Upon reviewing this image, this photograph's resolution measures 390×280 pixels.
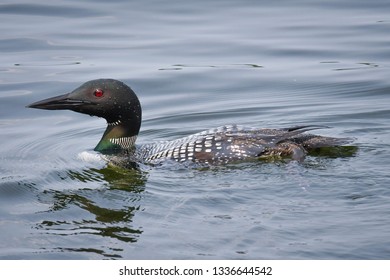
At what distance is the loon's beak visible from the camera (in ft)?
25.1

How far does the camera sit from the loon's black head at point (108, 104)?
25.3ft

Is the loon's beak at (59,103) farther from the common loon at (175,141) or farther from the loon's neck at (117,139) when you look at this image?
the loon's neck at (117,139)

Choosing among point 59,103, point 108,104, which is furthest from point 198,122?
point 59,103

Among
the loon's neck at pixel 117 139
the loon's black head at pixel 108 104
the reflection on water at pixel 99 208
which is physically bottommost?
the reflection on water at pixel 99 208

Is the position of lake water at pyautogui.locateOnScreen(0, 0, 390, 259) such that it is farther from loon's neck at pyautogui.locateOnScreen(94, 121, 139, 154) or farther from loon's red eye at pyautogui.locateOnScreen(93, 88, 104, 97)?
loon's red eye at pyautogui.locateOnScreen(93, 88, 104, 97)

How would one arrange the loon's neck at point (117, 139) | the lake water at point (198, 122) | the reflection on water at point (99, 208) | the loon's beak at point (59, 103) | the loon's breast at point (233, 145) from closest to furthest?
the lake water at point (198, 122) < the reflection on water at point (99, 208) < the loon's breast at point (233, 145) < the loon's beak at point (59, 103) < the loon's neck at point (117, 139)

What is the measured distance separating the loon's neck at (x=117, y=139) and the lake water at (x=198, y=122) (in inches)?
9.6

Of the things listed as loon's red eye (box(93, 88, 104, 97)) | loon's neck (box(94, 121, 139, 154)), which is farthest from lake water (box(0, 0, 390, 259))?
loon's red eye (box(93, 88, 104, 97))

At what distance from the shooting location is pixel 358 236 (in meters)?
5.66

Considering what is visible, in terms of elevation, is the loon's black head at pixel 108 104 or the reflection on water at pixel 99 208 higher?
the loon's black head at pixel 108 104

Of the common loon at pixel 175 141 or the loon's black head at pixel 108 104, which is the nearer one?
the common loon at pixel 175 141

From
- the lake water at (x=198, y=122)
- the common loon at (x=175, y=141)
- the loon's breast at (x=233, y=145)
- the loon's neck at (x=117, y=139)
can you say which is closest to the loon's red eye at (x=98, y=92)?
the common loon at (x=175, y=141)

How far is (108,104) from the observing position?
7.77m

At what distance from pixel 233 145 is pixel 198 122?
→ 5.45 feet
